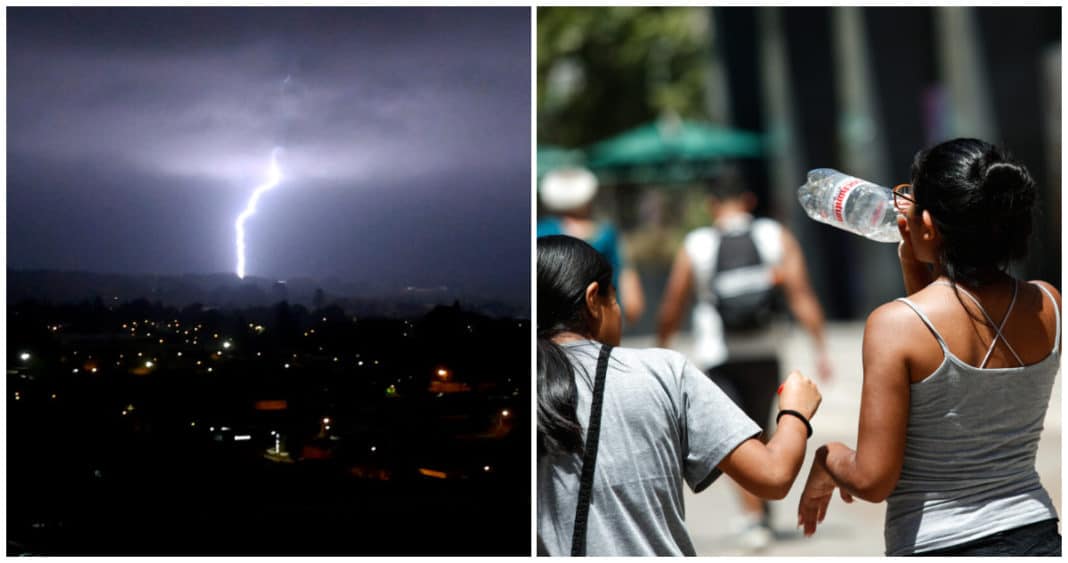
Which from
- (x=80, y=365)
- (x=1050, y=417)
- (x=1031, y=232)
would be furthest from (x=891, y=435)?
(x=1050, y=417)

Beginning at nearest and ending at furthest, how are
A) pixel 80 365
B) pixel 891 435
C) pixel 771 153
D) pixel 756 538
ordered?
pixel 891 435 < pixel 80 365 < pixel 756 538 < pixel 771 153

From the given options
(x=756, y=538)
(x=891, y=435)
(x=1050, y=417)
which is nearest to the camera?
(x=891, y=435)

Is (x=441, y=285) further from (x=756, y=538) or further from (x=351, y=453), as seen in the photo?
(x=756, y=538)

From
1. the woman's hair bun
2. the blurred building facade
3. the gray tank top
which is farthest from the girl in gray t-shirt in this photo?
the blurred building facade

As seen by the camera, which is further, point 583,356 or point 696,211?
point 696,211

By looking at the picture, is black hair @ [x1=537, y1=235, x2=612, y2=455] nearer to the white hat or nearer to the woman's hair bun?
the woman's hair bun

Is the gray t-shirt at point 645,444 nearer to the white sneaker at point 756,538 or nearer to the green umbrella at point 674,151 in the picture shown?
the white sneaker at point 756,538

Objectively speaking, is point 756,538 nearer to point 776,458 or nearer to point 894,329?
point 776,458

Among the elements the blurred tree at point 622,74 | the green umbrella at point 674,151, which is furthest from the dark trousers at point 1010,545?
the blurred tree at point 622,74
